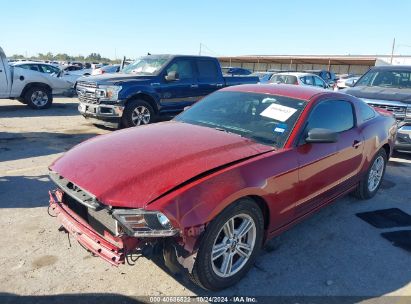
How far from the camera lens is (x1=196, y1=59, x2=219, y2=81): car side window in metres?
10.2

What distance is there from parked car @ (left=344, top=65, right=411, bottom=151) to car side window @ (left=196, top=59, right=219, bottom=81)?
3.69 m

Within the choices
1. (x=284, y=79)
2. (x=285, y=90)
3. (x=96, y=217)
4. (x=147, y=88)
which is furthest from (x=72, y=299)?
(x=284, y=79)

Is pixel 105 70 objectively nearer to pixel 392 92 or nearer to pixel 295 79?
pixel 295 79

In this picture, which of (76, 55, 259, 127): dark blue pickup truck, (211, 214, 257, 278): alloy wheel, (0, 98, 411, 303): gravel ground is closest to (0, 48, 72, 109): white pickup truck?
(76, 55, 259, 127): dark blue pickup truck

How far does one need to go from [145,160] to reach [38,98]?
11107mm

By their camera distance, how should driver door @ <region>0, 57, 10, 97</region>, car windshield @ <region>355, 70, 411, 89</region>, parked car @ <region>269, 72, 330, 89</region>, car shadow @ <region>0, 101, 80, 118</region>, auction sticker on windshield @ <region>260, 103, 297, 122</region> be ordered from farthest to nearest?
1. parked car @ <region>269, 72, 330, 89</region>
2. car shadow @ <region>0, 101, 80, 118</region>
3. driver door @ <region>0, 57, 10, 97</region>
4. car windshield @ <region>355, 70, 411, 89</region>
5. auction sticker on windshield @ <region>260, 103, 297, 122</region>

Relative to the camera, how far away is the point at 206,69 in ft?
34.2

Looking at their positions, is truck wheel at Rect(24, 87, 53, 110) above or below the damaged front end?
above

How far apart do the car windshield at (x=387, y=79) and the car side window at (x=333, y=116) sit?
4.76 meters

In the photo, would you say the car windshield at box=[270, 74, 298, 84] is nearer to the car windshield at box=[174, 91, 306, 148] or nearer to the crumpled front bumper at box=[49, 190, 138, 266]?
the car windshield at box=[174, 91, 306, 148]

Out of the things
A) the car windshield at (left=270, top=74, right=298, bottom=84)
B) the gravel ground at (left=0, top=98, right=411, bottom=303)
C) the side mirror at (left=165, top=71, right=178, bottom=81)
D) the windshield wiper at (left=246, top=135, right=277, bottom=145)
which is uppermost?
the car windshield at (left=270, top=74, right=298, bottom=84)

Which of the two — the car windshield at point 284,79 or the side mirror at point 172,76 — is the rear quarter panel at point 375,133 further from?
the car windshield at point 284,79

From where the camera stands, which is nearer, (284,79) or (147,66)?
(147,66)

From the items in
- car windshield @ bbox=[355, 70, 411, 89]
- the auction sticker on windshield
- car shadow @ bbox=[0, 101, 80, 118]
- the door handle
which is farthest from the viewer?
car shadow @ bbox=[0, 101, 80, 118]
